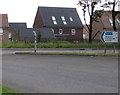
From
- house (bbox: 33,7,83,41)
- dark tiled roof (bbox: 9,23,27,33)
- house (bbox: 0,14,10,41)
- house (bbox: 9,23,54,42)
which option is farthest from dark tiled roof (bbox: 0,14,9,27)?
house (bbox: 33,7,83,41)

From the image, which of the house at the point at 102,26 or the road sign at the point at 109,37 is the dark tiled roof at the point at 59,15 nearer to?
the house at the point at 102,26

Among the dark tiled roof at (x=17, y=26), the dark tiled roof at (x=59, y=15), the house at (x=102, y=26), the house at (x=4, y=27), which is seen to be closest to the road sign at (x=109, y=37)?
the house at (x=102, y=26)

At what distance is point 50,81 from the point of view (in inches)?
435

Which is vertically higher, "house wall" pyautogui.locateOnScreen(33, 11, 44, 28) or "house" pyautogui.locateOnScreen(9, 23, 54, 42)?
"house wall" pyautogui.locateOnScreen(33, 11, 44, 28)

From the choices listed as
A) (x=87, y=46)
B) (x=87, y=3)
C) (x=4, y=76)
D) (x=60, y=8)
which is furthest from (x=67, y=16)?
(x=4, y=76)

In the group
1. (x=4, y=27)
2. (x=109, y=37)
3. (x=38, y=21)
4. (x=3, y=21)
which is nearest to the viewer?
(x=109, y=37)

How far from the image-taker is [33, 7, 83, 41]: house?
79438 mm

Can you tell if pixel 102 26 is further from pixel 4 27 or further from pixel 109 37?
pixel 109 37

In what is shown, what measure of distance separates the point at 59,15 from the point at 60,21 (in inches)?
58.8

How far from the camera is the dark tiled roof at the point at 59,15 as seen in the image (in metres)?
79.4

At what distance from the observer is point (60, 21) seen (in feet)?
264

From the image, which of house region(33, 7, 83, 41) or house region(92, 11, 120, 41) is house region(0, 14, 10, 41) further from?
house region(92, 11, 120, 41)

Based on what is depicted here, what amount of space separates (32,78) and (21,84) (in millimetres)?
1390

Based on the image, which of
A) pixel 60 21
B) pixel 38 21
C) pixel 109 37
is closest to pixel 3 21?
pixel 38 21
